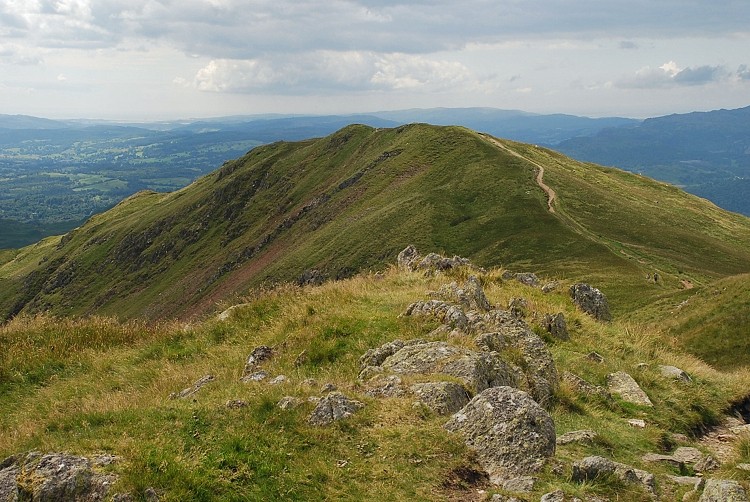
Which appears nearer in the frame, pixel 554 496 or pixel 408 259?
pixel 554 496

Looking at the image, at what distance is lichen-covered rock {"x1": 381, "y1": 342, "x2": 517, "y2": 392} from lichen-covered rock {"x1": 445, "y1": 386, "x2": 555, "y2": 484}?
1326 millimetres

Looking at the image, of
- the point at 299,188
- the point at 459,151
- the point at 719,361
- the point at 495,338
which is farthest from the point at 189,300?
the point at 495,338

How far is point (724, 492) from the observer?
7340 mm

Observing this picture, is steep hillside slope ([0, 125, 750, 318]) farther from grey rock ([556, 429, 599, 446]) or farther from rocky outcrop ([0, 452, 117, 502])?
rocky outcrop ([0, 452, 117, 502])

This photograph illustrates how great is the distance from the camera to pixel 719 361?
31797mm

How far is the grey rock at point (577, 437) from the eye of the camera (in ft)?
32.5

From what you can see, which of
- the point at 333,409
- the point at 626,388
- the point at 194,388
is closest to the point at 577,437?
the point at 626,388

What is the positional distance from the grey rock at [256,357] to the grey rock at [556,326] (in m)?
8.83

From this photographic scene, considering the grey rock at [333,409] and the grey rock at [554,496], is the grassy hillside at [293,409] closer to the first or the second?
the grey rock at [333,409]

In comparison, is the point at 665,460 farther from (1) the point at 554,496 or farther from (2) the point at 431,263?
(2) the point at 431,263

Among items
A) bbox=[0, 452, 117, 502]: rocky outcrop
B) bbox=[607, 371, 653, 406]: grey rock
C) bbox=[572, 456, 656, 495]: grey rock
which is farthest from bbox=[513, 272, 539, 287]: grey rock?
bbox=[0, 452, 117, 502]: rocky outcrop

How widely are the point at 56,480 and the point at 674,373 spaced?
612 inches

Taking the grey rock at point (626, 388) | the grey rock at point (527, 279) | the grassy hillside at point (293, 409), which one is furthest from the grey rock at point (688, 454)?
the grey rock at point (527, 279)

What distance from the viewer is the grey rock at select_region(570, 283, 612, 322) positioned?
21750 millimetres
